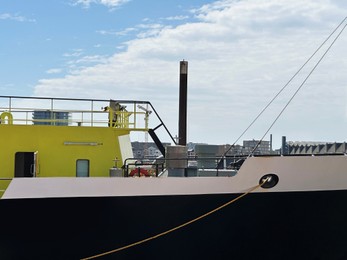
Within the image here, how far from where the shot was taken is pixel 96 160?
1161cm

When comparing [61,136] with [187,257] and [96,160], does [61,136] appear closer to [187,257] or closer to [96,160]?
[96,160]

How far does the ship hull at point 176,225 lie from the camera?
931 centimetres

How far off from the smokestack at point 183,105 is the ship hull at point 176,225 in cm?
521

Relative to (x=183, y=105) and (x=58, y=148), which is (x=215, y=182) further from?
(x=183, y=105)

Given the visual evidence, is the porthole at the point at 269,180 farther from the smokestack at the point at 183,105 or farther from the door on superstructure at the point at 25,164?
the door on superstructure at the point at 25,164

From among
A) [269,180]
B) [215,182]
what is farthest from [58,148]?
[269,180]

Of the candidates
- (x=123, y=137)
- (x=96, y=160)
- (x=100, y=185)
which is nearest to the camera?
(x=100, y=185)

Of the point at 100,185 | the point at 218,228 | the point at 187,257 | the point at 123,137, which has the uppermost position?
the point at 123,137

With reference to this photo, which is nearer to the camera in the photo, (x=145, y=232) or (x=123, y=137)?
(x=145, y=232)

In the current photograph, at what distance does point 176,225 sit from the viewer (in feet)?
31.3

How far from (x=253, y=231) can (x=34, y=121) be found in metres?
6.45

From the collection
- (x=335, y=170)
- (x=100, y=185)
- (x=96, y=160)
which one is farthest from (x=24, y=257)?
(x=335, y=170)

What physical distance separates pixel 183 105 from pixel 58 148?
462 centimetres

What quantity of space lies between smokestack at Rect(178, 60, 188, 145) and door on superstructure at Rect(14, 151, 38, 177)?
4.84 m
